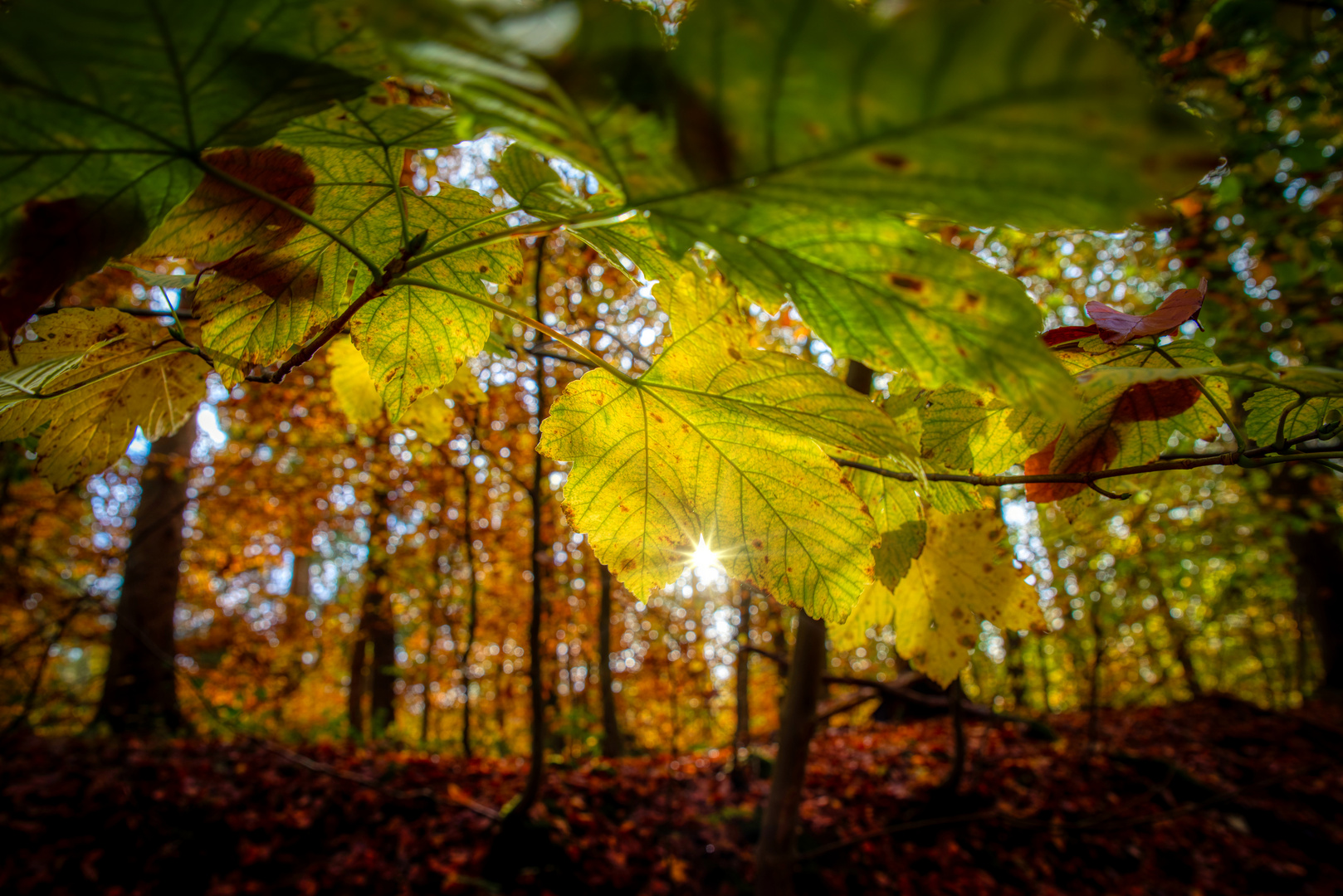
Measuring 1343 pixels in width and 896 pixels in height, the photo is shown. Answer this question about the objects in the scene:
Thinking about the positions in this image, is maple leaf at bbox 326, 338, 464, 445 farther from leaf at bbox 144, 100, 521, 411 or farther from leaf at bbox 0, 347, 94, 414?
leaf at bbox 0, 347, 94, 414

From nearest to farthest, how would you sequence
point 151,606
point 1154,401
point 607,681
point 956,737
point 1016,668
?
point 1154,401 → point 956,737 → point 151,606 → point 1016,668 → point 607,681

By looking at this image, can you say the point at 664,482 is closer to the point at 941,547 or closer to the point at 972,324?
the point at 972,324

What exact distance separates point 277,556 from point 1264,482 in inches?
603

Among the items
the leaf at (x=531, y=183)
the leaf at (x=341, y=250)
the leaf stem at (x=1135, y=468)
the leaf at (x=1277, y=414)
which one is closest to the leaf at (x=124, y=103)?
the leaf at (x=341, y=250)

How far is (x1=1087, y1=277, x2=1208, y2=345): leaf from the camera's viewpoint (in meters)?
0.73

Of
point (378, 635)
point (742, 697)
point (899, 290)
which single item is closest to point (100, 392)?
point (899, 290)

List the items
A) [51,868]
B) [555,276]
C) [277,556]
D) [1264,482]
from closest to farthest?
[51,868] < [555,276] < [1264,482] < [277,556]

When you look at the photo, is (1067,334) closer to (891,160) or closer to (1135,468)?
(1135,468)

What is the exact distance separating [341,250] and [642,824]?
434cm

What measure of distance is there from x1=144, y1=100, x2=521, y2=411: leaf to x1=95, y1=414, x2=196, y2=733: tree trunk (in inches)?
243

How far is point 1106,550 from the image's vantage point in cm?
658

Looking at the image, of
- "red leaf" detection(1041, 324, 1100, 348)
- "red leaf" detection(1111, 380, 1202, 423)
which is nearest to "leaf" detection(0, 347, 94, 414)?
"red leaf" detection(1041, 324, 1100, 348)

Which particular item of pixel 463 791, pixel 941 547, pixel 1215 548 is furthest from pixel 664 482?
pixel 1215 548

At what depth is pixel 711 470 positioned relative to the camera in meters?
0.87
